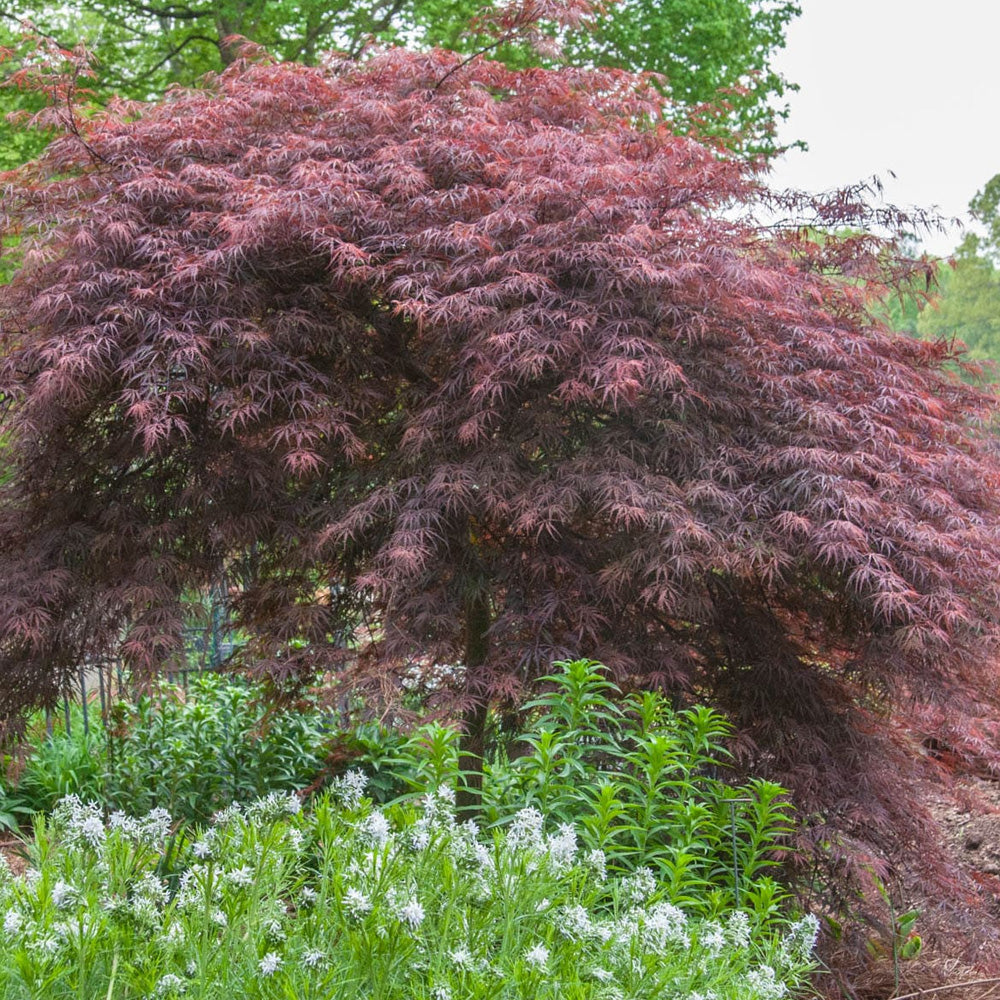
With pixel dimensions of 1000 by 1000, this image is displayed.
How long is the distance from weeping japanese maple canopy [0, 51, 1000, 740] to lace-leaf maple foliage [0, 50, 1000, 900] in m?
0.01

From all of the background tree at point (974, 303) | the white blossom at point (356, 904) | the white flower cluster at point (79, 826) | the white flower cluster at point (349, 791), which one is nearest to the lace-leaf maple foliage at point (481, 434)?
the white flower cluster at point (349, 791)

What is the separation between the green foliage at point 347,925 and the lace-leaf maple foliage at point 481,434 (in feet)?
4.23

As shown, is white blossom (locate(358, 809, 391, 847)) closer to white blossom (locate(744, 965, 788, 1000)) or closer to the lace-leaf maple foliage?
white blossom (locate(744, 965, 788, 1000))

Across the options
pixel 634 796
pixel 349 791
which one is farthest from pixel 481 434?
pixel 349 791

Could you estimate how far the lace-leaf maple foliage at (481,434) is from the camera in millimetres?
3309

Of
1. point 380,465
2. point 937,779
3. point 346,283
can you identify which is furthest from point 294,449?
point 937,779

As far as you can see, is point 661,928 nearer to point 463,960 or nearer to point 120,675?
point 463,960

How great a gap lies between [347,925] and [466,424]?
1.88 meters

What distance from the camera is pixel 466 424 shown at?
334 cm

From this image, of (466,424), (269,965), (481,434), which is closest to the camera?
(269,965)

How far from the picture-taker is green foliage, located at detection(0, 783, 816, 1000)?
66.3 inches

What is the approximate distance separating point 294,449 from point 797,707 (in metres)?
2.02

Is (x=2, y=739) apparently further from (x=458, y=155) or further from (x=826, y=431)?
A: (x=826, y=431)

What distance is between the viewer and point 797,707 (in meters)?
3.70
